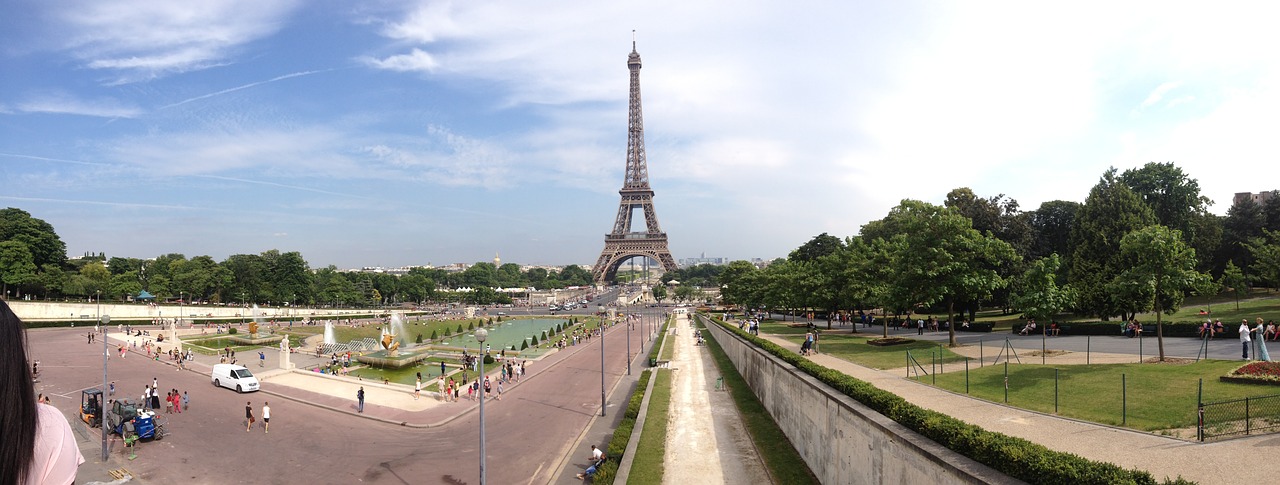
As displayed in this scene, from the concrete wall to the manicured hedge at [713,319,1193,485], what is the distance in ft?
0.58

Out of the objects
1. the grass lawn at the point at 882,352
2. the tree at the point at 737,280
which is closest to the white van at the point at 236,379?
the grass lawn at the point at 882,352

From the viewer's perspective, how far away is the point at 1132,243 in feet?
69.7

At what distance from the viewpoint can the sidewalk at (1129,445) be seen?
33.8 ft

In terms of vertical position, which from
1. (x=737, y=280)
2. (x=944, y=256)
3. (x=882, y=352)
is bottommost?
(x=882, y=352)

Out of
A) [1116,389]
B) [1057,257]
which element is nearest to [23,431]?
[1116,389]

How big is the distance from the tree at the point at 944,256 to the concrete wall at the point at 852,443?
1386 cm

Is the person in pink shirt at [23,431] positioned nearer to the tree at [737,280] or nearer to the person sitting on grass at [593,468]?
the person sitting on grass at [593,468]

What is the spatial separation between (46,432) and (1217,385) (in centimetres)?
2236

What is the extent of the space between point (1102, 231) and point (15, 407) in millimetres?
53494

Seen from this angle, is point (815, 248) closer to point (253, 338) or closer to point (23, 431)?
point (253, 338)

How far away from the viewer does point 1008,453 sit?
9844mm

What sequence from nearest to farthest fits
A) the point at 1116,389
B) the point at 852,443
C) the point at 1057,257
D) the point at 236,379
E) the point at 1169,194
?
the point at 852,443, the point at 1116,389, the point at 1057,257, the point at 236,379, the point at 1169,194

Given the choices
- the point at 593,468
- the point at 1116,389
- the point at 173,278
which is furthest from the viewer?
the point at 173,278

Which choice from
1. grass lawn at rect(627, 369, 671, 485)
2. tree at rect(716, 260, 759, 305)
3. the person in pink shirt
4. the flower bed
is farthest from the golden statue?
the person in pink shirt
